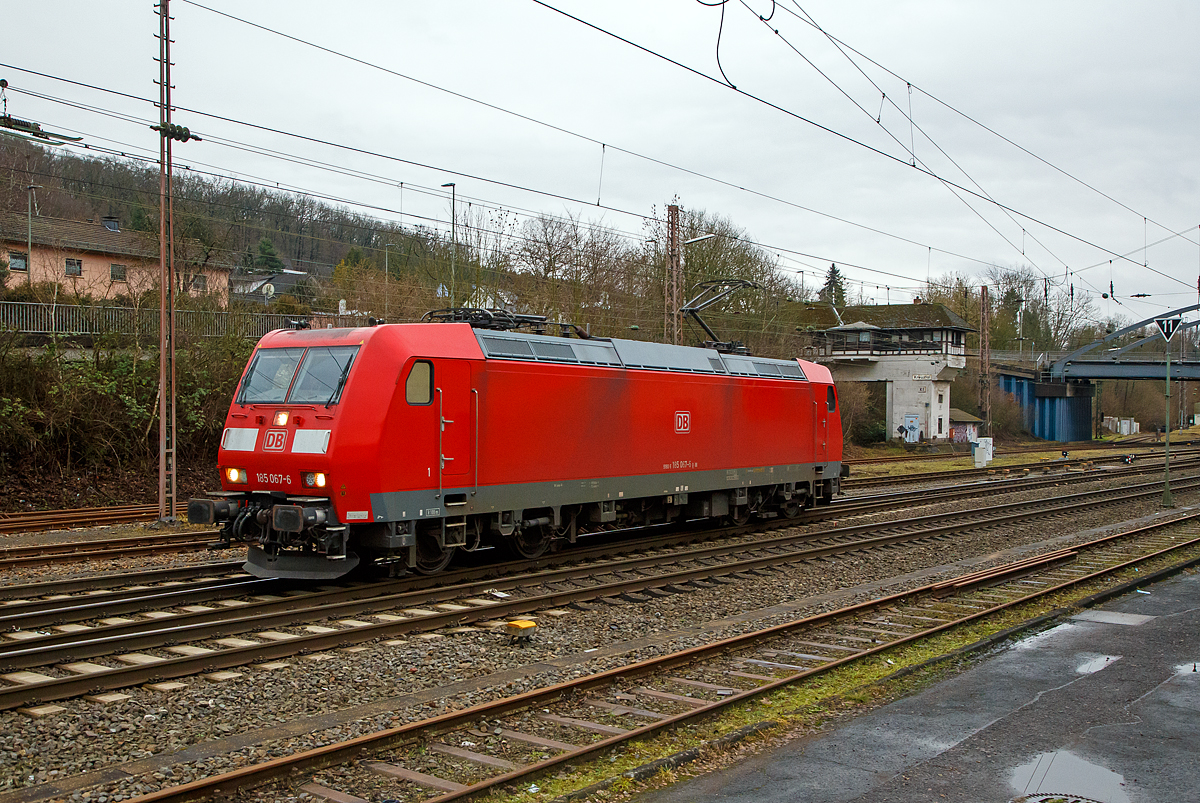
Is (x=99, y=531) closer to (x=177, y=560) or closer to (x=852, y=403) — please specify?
(x=177, y=560)

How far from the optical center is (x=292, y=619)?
379 inches

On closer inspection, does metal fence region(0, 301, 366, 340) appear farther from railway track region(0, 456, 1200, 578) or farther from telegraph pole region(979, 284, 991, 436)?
telegraph pole region(979, 284, 991, 436)

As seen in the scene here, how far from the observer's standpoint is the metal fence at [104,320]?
22750 mm

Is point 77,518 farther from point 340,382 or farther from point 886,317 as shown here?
point 886,317

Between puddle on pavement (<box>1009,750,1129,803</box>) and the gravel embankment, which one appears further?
the gravel embankment

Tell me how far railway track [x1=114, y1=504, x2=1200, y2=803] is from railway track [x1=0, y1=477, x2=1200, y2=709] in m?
2.43

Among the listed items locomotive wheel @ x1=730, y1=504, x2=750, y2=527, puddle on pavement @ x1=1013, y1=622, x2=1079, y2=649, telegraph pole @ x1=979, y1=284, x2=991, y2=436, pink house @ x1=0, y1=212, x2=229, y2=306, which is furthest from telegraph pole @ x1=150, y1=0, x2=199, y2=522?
telegraph pole @ x1=979, y1=284, x2=991, y2=436

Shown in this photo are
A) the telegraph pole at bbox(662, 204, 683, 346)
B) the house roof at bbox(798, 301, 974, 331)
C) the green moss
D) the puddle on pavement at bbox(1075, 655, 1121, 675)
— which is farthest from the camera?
the house roof at bbox(798, 301, 974, 331)

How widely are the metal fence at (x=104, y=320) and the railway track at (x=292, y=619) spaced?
12.6m

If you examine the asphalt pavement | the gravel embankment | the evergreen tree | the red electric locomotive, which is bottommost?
the asphalt pavement

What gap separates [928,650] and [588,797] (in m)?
5.25

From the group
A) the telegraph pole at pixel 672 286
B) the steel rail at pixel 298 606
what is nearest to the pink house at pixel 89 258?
the telegraph pole at pixel 672 286

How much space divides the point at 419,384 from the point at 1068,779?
26.2 feet

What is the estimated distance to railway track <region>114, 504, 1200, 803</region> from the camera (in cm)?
559
